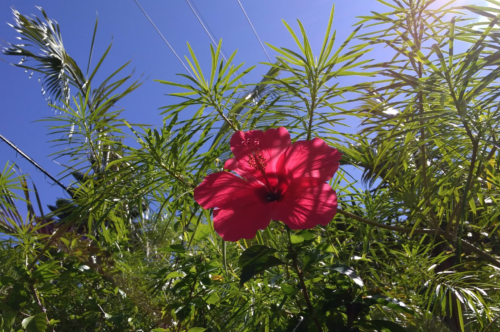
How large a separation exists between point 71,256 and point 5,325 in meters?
0.31

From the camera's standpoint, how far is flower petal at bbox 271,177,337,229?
1.45 feet

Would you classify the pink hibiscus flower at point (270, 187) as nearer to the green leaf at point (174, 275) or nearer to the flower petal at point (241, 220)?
the flower petal at point (241, 220)

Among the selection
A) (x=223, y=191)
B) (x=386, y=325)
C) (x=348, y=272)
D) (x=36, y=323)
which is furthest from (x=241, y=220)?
(x=36, y=323)

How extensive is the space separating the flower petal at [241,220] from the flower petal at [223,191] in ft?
0.03

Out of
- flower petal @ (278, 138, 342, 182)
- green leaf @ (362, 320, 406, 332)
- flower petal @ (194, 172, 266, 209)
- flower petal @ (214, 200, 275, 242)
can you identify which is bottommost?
green leaf @ (362, 320, 406, 332)

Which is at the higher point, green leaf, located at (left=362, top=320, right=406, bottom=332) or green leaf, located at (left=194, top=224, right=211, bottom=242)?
green leaf, located at (left=194, top=224, right=211, bottom=242)

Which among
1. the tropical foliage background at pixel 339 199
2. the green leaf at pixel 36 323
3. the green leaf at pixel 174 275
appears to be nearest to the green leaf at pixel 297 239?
the tropical foliage background at pixel 339 199

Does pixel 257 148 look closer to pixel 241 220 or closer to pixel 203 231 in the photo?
pixel 241 220

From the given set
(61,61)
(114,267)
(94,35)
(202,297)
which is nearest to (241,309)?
(202,297)

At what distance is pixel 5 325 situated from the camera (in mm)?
658

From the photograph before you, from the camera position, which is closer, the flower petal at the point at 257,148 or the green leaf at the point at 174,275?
the flower petal at the point at 257,148

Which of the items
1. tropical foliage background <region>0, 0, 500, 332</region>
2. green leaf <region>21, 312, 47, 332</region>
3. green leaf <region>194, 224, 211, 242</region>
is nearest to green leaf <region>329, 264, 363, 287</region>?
tropical foliage background <region>0, 0, 500, 332</region>

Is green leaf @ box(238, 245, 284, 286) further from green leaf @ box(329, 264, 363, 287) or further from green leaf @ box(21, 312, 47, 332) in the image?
green leaf @ box(21, 312, 47, 332)

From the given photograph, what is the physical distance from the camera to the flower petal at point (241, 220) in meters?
0.46
